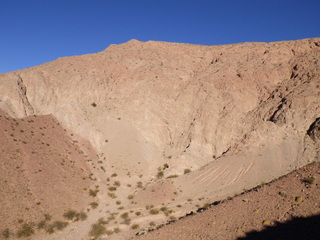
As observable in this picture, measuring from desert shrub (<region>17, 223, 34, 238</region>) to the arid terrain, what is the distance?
85 mm

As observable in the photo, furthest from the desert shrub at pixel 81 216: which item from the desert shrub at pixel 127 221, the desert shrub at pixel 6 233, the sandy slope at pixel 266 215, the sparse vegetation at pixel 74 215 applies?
the sandy slope at pixel 266 215

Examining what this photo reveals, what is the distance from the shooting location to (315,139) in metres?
24.6

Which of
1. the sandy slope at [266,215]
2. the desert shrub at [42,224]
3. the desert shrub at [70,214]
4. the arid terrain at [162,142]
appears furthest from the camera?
the desert shrub at [70,214]

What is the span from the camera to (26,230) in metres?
15.0

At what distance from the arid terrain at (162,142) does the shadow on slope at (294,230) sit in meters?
0.11

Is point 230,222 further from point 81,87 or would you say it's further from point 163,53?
point 163,53

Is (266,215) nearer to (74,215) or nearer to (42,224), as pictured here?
(74,215)

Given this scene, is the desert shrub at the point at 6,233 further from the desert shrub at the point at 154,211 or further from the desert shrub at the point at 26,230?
the desert shrub at the point at 154,211

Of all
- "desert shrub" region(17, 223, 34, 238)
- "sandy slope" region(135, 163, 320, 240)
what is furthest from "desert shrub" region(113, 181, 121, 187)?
"sandy slope" region(135, 163, 320, 240)

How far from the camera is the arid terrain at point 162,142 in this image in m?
13.5

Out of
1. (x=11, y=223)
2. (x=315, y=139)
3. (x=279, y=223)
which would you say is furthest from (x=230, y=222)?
(x=315, y=139)

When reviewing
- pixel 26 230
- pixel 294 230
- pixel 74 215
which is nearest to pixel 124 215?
pixel 74 215

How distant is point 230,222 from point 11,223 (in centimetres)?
1295

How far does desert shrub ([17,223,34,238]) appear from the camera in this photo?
14.6 metres
